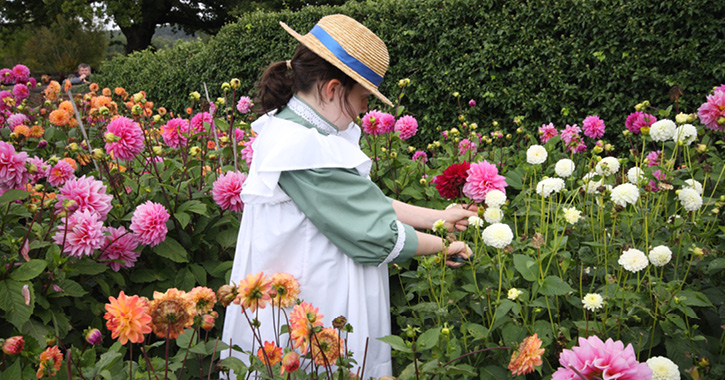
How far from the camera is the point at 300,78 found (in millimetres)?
1470

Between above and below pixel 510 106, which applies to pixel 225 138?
above

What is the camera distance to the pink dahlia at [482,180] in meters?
1.34

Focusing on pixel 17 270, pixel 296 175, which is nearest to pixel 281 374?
pixel 296 175

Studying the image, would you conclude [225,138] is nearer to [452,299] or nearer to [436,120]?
[452,299]

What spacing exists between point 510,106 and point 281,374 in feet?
13.4

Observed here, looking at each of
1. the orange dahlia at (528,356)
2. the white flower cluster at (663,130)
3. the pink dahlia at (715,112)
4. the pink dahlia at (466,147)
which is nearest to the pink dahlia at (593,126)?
the pink dahlia at (466,147)

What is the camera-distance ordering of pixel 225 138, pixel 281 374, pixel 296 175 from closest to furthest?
1. pixel 281 374
2. pixel 296 175
3. pixel 225 138

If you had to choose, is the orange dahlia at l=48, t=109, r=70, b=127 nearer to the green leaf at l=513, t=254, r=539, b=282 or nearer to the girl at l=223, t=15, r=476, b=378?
the girl at l=223, t=15, r=476, b=378

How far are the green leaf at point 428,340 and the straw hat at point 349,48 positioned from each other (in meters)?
0.66

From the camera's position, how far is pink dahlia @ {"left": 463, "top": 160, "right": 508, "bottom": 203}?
4.40 feet

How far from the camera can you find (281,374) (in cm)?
104

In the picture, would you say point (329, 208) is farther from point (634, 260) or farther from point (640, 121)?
point (640, 121)

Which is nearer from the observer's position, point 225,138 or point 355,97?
point 355,97

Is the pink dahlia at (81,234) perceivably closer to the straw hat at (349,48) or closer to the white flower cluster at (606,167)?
the straw hat at (349,48)
